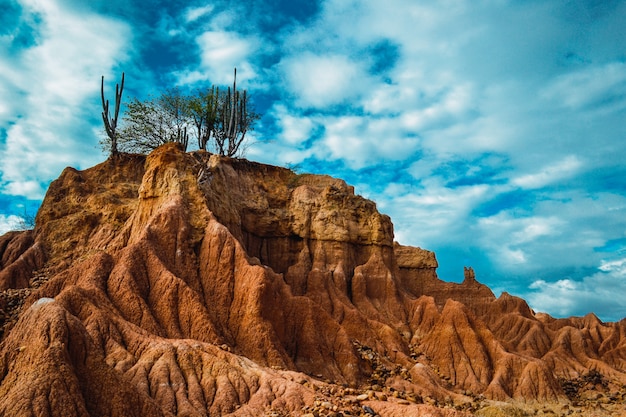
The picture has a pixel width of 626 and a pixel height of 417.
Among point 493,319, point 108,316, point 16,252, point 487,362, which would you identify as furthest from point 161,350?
point 493,319

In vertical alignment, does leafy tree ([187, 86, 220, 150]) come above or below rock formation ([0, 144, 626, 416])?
above

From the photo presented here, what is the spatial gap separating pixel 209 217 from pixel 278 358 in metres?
11.4

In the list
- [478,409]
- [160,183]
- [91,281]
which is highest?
[160,183]

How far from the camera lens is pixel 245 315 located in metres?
33.8

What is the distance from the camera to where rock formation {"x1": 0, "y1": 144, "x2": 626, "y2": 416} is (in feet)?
74.8

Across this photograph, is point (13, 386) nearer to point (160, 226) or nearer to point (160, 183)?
point (160, 226)

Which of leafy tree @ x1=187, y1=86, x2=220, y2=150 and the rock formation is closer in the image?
the rock formation

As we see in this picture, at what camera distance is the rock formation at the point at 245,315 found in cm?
2280

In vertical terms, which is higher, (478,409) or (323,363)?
(323,363)

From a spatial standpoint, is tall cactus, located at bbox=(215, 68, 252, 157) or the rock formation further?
tall cactus, located at bbox=(215, 68, 252, 157)

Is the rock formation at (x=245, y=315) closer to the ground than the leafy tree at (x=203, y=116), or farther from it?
closer to the ground

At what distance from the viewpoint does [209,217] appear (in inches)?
1532

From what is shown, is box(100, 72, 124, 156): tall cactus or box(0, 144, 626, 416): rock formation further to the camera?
box(100, 72, 124, 156): tall cactus

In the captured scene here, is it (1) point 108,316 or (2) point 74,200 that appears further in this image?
(2) point 74,200
